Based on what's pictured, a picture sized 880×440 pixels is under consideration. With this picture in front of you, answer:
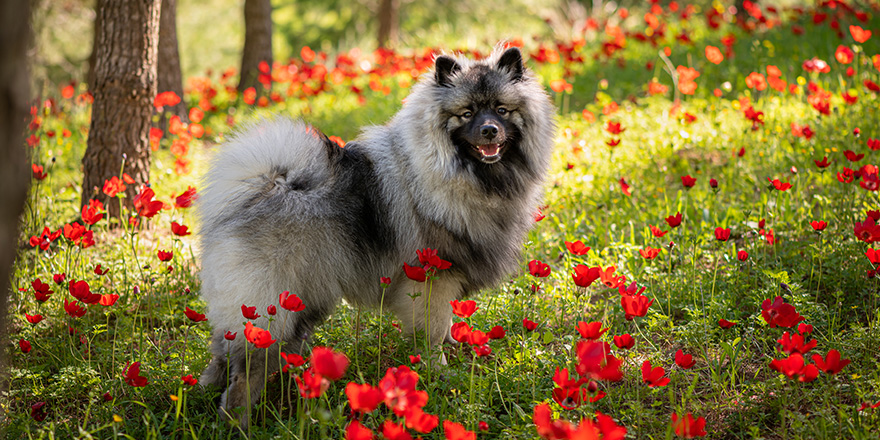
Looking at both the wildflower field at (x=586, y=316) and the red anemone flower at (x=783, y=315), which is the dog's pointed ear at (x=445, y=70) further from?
the red anemone flower at (x=783, y=315)

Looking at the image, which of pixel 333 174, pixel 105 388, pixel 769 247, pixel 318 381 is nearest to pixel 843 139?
pixel 769 247

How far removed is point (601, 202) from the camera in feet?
17.0

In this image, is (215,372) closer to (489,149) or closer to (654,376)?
(489,149)

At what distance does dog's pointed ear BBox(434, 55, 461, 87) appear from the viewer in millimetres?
3455

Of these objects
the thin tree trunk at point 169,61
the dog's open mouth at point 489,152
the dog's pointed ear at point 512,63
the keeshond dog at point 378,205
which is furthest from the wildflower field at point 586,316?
the thin tree trunk at point 169,61

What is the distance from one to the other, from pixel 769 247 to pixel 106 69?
5066 millimetres

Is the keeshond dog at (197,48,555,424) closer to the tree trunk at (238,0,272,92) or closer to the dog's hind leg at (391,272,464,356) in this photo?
the dog's hind leg at (391,272,464,356)

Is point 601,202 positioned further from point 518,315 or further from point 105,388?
point 105,388

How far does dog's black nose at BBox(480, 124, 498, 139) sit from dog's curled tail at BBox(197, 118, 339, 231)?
0.85 meters

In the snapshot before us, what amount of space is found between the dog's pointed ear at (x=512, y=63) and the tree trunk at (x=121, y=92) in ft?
9.41

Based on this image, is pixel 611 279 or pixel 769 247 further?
pixel 769 247

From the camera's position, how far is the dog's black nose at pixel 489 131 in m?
3.20

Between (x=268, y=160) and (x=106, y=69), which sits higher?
(x=106, y=69)

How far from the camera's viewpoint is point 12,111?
1.64 meters
